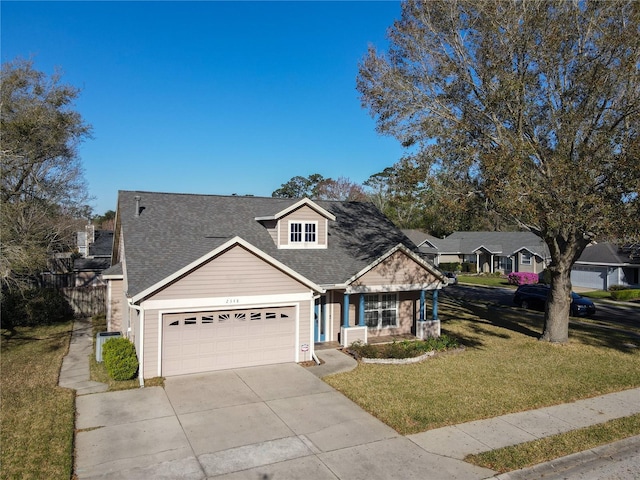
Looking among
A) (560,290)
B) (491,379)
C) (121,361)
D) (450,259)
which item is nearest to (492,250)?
(450,259)

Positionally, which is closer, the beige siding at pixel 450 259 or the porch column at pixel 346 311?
the porch column at pixel 346 311

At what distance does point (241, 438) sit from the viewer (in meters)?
9.87

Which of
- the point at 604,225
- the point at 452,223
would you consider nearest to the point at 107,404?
the point at 452,223

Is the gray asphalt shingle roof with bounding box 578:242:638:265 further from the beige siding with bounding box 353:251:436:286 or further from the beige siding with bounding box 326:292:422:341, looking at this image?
the beige siding with bounding box 353:251:436:286

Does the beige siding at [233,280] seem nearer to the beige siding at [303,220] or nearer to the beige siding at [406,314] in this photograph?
the beige siding at [303,220]

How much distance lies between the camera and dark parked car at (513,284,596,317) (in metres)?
27.5

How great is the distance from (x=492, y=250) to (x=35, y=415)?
50.9 meters

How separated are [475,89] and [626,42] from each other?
4991mm

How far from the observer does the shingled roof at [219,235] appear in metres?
15.7

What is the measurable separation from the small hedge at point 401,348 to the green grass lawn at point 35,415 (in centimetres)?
925

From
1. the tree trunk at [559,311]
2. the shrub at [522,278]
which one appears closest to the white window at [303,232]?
the tree trunk at [559,311]

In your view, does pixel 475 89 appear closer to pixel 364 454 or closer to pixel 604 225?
pixel 604 225

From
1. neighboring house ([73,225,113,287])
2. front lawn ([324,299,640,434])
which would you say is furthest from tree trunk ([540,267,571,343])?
neighboring house ([73,225,113,287])

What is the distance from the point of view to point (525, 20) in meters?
16.5
